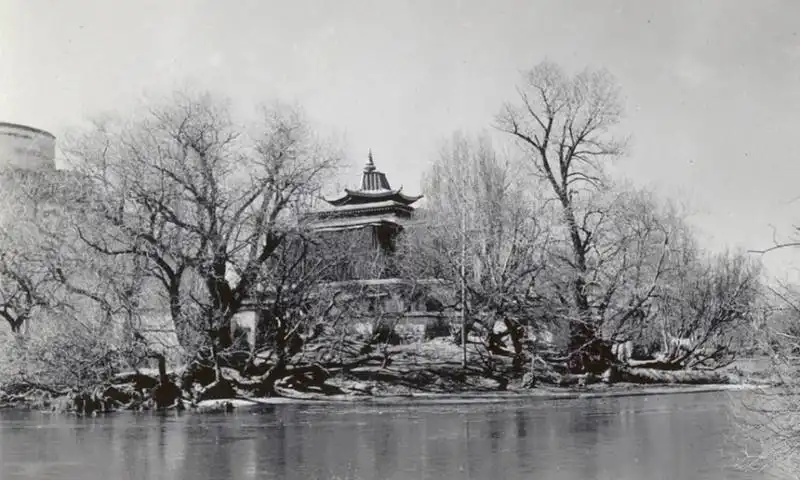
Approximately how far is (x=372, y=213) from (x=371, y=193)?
1.36 metres

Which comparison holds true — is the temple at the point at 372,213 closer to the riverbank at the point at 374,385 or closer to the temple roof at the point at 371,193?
the temple roof at the point at 371,193

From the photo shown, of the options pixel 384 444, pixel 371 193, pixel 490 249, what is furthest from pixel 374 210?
pixel 384 444

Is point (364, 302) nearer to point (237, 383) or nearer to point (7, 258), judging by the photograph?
point (237, 383)

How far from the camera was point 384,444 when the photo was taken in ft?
37.8

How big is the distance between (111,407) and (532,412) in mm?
7954

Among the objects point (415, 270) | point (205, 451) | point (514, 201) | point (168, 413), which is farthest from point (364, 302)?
point (205, 451)

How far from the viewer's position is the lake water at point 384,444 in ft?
31.0

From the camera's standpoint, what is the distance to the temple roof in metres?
32.4

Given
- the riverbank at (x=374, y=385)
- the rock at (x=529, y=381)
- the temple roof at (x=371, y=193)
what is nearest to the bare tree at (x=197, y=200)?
the riverbank at (x=374, y=385)

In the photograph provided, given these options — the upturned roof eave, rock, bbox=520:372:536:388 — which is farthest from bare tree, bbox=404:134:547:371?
the upturned roof eave

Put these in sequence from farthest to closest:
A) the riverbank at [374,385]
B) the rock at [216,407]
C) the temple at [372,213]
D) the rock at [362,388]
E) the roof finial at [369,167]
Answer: the roof finial at [369,167] < the temple at [372,213] < the rock at [362,388] < the riverbank at [374,385] < the rock at [216,407]

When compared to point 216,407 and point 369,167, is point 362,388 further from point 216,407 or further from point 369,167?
point 369,167

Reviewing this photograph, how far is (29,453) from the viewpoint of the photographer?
11141mm

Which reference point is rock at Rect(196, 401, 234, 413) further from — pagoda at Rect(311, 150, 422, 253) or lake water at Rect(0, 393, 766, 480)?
pagoda at Rect(311, 150, 422, 253)
